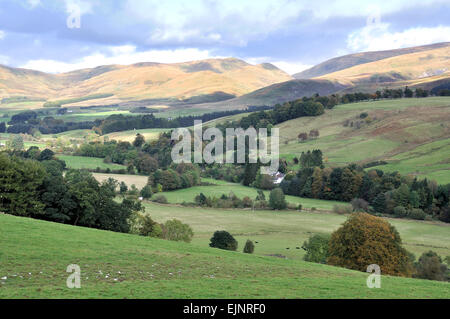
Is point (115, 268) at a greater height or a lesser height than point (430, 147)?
lesser

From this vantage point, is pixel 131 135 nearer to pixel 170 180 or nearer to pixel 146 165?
pixel 146 165

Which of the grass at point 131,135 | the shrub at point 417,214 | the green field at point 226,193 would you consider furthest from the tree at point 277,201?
the grass at point 131,135

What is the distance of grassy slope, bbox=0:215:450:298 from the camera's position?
18203 millimetres

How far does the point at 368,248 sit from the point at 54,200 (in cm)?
3197

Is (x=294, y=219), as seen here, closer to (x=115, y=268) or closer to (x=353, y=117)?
(x=115, y=268)

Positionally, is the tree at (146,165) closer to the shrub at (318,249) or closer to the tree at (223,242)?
the tree at (223,242)

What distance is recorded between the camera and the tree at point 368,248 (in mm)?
40125

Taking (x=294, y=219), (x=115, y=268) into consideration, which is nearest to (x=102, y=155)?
(x=294, y=219)

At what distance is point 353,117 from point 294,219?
9236 centimetres

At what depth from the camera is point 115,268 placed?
2269 cm

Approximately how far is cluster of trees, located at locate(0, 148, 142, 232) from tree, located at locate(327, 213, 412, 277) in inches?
899

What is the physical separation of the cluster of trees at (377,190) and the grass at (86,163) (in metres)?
52.7
